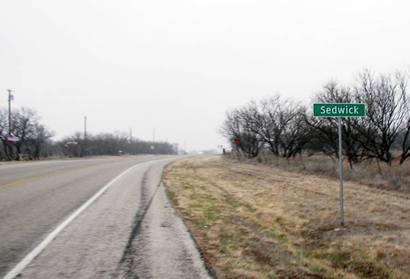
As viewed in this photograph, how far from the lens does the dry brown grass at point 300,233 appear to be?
5.80 meters

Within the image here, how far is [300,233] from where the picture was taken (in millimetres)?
8203

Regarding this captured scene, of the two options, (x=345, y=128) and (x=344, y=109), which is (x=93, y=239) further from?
(x=345, y=128)

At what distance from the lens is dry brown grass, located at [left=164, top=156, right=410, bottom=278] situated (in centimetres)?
580

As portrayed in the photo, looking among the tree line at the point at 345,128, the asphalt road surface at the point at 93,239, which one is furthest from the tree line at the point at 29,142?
the asphalt road surface at the point at 93,239

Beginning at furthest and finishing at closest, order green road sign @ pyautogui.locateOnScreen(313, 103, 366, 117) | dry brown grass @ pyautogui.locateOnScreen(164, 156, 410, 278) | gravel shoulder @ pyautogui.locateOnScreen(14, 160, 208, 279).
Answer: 1. green road sign @ pyautogui.locateOnScreen(313, 103, 366, 117)
2. dry brown grass @ pyautogui.locateOnScreen(164, 156, 410, 278)
3. gravel shoulder @ pyautogui.locateOnScreen(14, 160, 208, 279)

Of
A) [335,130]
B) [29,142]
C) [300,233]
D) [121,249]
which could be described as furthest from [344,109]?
[29,142]

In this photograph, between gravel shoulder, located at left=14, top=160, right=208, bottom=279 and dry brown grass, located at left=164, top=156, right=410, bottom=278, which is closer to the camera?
gravel shoulder, located at left=14, top=160, right=208, bottom=279

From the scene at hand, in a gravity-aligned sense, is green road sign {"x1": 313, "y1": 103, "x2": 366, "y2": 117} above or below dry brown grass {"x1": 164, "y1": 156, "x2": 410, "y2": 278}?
above

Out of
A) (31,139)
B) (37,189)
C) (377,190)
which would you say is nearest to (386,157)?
(377,190)

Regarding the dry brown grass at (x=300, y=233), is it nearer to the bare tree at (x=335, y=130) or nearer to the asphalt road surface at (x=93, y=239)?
the asphalt road surface at (x=93, y=239)

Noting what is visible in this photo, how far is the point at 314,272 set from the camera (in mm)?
5602

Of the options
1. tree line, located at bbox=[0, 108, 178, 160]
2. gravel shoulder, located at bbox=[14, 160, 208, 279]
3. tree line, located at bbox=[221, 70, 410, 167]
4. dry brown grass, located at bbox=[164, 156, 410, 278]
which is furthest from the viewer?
tree line, located at bbox=[0, 108, 178, 160]

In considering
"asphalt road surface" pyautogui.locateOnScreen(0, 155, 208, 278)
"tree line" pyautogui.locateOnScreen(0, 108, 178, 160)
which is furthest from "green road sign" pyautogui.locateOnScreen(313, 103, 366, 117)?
"tree line" pyautogui.locateOnScreen(0, 108, 178, 160)

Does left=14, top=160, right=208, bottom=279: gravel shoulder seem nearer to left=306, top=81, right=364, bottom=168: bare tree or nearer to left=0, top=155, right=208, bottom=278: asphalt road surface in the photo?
left=0, top=155, right=208, bottom=278: asphalt road surface
